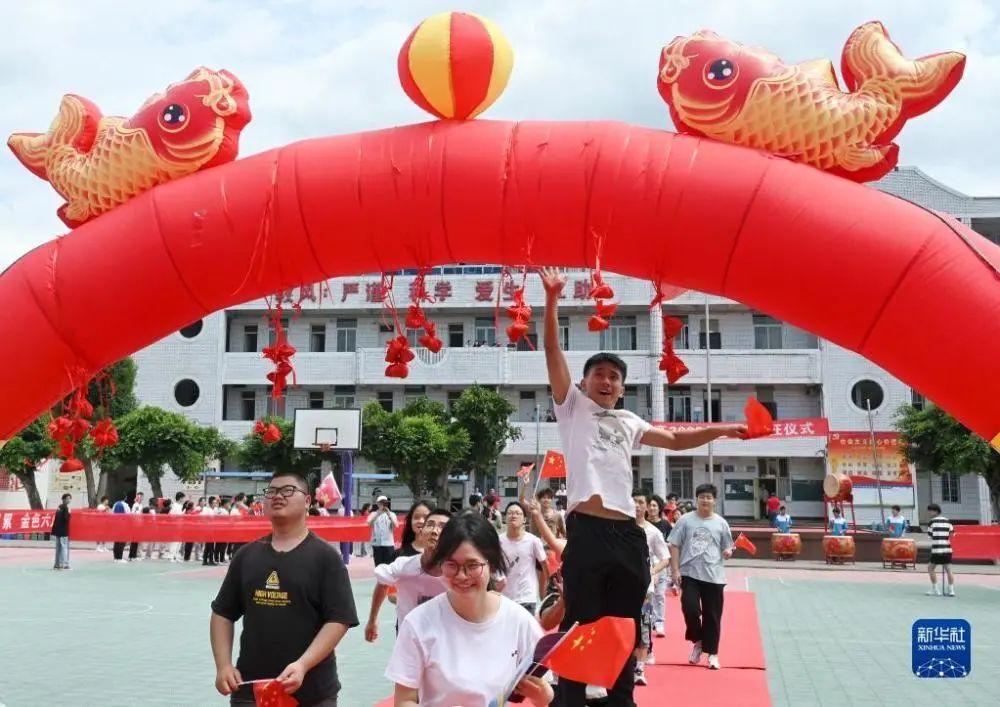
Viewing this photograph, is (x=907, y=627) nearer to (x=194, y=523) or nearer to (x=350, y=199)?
(x=350, y=199)

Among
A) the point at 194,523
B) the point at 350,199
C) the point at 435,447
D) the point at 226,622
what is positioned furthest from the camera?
the point at 435,447

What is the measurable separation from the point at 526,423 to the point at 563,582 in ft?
102

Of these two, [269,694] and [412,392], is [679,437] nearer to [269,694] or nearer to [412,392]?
[269,694]

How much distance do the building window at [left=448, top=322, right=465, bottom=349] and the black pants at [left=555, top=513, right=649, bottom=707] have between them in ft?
107

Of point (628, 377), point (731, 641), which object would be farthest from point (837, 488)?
point (731, 641)

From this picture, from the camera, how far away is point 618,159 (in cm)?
488

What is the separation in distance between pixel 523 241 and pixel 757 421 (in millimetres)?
1697

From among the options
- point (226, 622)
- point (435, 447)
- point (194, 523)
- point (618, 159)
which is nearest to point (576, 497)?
point (226, 622)

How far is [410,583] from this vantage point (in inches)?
196

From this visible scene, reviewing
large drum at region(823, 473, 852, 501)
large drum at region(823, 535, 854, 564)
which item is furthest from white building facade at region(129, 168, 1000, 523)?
large drum at region(823, 535, 854, 564)

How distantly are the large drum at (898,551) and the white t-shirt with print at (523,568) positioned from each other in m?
16.2

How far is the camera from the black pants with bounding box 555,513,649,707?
391 centimetres

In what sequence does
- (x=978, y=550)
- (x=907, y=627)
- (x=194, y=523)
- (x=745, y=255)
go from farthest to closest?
(x=978, y=550)
(x=194, y=523)
(x=907, y=627)
(x=745, y=255)

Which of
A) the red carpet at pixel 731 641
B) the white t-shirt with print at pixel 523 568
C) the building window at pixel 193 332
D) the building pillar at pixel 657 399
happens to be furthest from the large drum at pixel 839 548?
the building window at pixel 193 332
